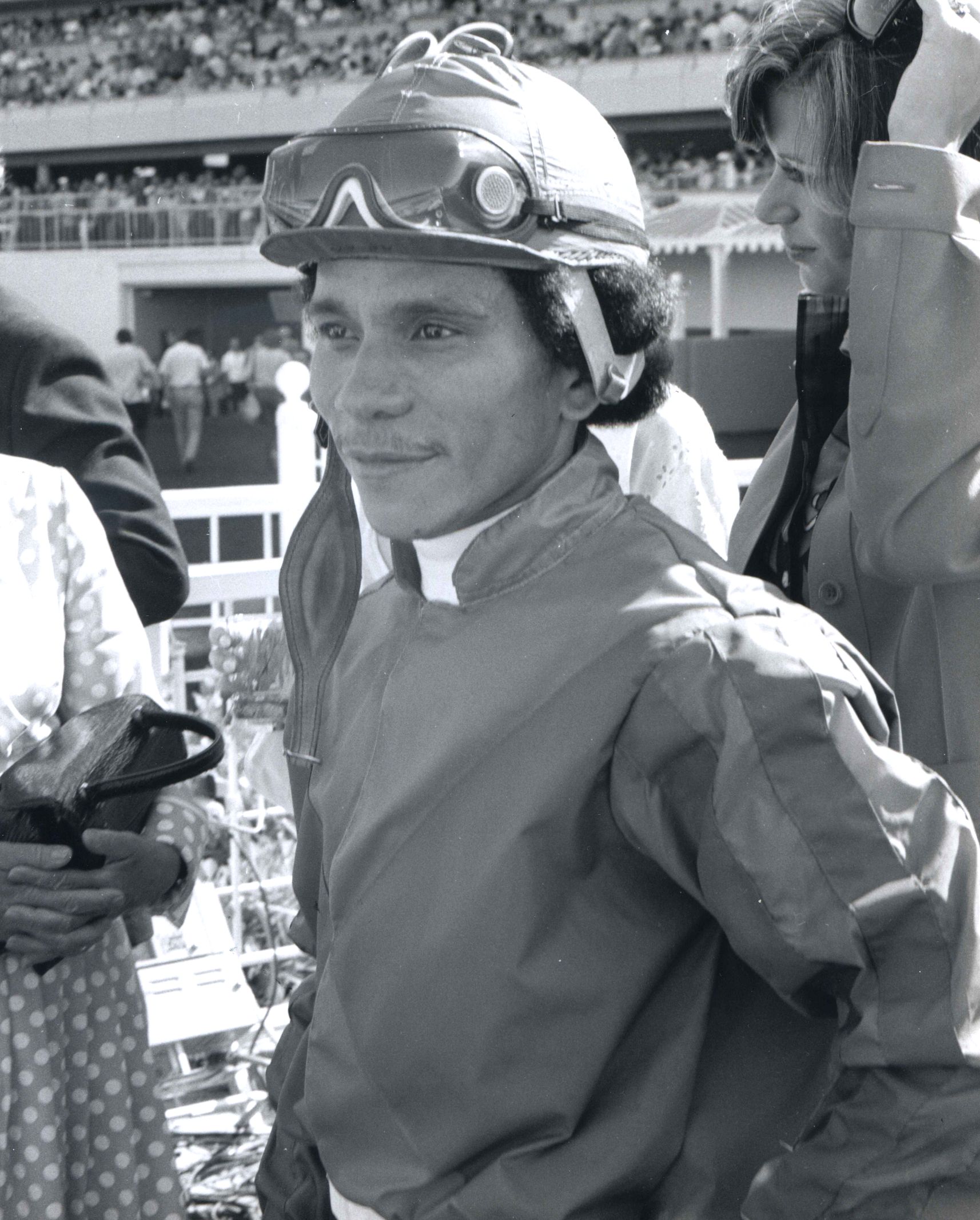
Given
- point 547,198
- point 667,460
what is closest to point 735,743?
point 547,198

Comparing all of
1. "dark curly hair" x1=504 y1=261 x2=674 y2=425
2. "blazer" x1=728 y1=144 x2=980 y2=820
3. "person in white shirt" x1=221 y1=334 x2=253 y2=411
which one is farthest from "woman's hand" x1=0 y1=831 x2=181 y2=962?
"person in white shirt" x1=221 y1=334 x2=253 y2=411

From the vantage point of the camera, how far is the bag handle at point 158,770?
191 cm

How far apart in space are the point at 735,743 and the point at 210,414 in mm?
27840

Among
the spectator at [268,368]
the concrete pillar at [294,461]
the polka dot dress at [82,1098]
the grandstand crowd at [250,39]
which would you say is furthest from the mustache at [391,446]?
the grandstand crowd at [250,39]

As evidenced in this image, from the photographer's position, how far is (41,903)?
188 cm

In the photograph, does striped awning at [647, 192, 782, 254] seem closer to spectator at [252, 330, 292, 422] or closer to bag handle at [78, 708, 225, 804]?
spectator at [252, 330, 292, 422]

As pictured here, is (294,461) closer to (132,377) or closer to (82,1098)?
(82,1098)

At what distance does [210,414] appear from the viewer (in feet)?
92.4

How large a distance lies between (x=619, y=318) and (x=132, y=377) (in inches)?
895

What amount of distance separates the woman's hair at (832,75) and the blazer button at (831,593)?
0.46 metres

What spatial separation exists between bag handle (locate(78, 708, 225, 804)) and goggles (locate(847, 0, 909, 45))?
1.21 metres

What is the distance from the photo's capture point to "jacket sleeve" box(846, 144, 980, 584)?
1605mm

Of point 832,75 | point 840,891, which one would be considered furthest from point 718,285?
point 840,891

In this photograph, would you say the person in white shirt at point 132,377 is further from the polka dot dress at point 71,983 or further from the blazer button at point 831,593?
the blazer button at point 831,593
